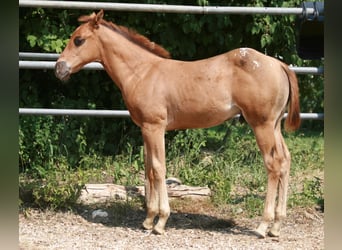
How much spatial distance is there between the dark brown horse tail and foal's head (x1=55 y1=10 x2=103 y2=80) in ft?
5.13

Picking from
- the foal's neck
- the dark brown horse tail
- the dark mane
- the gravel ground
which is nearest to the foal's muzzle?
the foal's neck

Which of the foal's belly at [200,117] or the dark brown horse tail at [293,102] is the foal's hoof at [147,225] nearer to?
the foal's belly at [200,117]

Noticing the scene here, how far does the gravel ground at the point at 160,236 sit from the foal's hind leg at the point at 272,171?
0.45 feet

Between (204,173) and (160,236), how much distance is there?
131 cm

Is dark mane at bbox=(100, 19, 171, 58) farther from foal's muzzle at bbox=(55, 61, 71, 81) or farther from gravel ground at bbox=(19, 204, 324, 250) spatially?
gravel ground at bbox=(19, 204, 324, 250)

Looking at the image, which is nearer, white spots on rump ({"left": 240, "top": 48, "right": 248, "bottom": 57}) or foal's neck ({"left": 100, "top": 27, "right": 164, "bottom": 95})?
white spots on rump ({"left": 240, "top": 48, "right": 248, "bottom": 57})

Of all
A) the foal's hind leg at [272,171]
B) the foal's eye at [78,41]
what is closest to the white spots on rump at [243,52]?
the foal's hind leg at [272,171]

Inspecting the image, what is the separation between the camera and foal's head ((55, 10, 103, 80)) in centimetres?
450

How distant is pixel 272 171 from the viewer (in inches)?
169

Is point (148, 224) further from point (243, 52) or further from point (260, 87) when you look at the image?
point (243, 52)

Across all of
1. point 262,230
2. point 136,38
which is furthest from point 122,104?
point 262,230

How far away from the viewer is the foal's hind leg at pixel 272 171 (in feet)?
13.9
